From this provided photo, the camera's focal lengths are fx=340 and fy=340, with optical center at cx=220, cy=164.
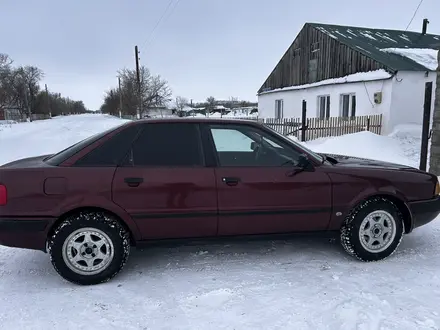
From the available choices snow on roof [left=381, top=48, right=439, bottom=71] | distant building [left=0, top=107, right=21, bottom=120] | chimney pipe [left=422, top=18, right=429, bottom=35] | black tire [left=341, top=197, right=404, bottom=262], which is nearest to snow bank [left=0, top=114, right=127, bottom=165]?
black tire [left=341, top=197, right=404, bottom=262]

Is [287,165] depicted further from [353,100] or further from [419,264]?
[353,100]

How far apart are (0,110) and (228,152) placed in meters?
66.6

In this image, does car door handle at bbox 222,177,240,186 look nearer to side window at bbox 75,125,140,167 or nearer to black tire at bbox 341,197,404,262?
side window at bbox 75,125,140,167

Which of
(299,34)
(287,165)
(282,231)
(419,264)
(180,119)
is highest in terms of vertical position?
(299,34)

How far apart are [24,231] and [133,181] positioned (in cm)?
105

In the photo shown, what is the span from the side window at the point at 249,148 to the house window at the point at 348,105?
14611 millimetres

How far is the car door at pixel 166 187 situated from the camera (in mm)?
3160

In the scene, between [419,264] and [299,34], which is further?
[299,34]

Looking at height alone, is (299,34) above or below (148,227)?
above

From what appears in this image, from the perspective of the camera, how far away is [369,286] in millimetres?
3119

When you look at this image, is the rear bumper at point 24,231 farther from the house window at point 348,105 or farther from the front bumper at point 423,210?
the house window at point 348,105

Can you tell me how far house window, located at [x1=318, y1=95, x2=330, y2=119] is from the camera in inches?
742

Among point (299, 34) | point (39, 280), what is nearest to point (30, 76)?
point (299, 34)

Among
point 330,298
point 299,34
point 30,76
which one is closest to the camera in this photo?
point 330,298
